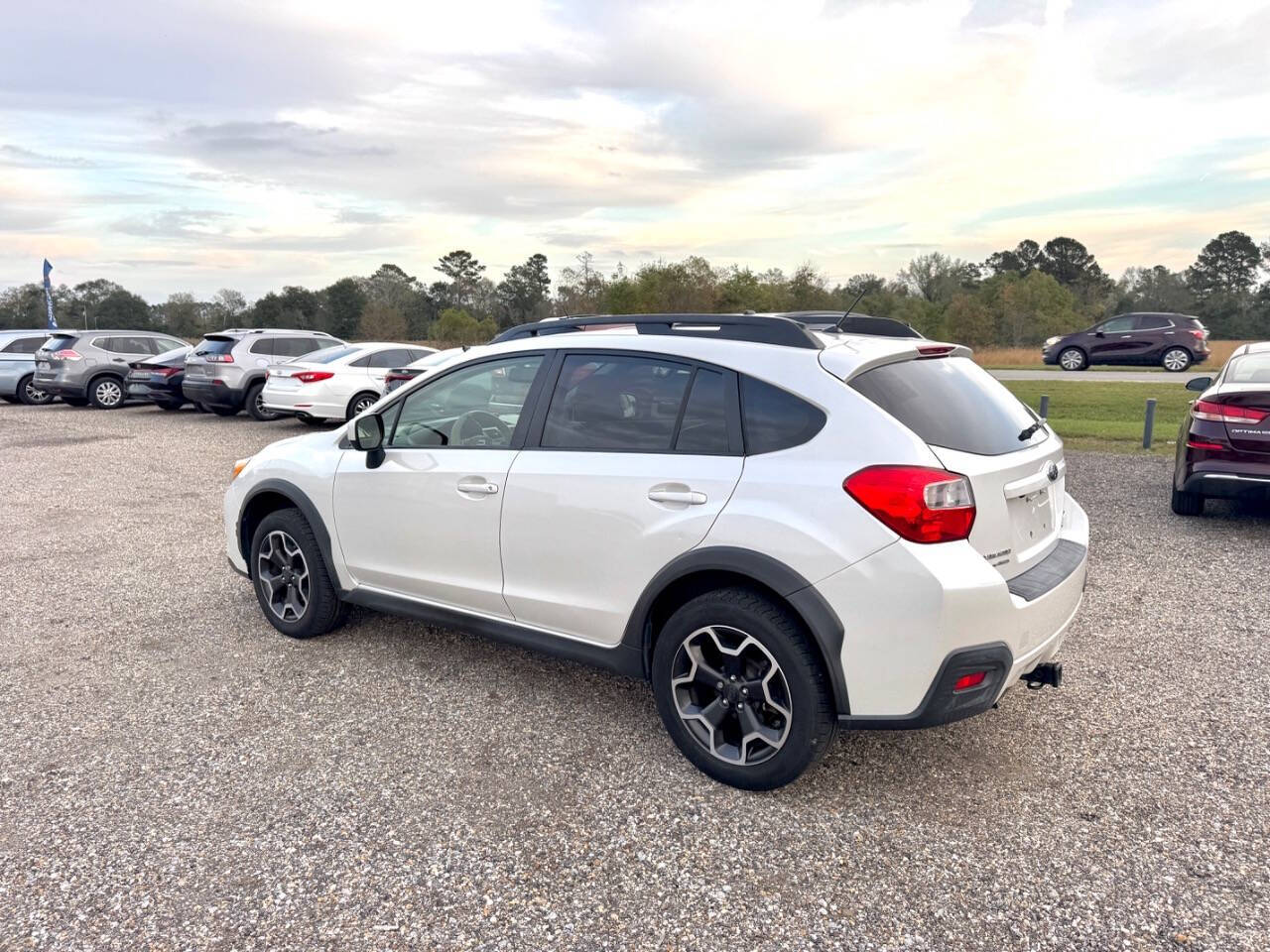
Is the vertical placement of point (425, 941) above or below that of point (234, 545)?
below

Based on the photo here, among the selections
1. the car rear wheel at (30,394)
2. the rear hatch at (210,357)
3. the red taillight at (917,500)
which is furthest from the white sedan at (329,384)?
the red taillight at (917,500)

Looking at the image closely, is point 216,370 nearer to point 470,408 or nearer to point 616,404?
point 470,408

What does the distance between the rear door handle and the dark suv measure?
85.5 ft

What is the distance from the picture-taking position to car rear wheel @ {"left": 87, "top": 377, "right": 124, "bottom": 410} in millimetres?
18812

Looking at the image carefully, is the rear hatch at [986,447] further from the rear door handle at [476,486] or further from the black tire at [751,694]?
the rear door handle at [476,486]

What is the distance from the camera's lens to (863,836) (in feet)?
9.64

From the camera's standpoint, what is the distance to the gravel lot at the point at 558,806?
2.54m

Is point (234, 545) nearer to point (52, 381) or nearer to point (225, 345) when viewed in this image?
point (225, 345)

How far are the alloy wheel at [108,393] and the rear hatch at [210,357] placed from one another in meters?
4.15

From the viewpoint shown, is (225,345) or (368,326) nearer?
(225,345)

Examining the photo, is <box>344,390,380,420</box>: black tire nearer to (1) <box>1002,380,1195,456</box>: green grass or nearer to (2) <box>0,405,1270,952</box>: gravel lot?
(2) <box>0,405,1270,952</box>: gravel lot

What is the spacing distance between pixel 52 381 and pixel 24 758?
18.3 meters

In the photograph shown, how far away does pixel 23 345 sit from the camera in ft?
A: 67.6

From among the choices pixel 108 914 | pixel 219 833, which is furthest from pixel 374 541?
pixel 108 914
